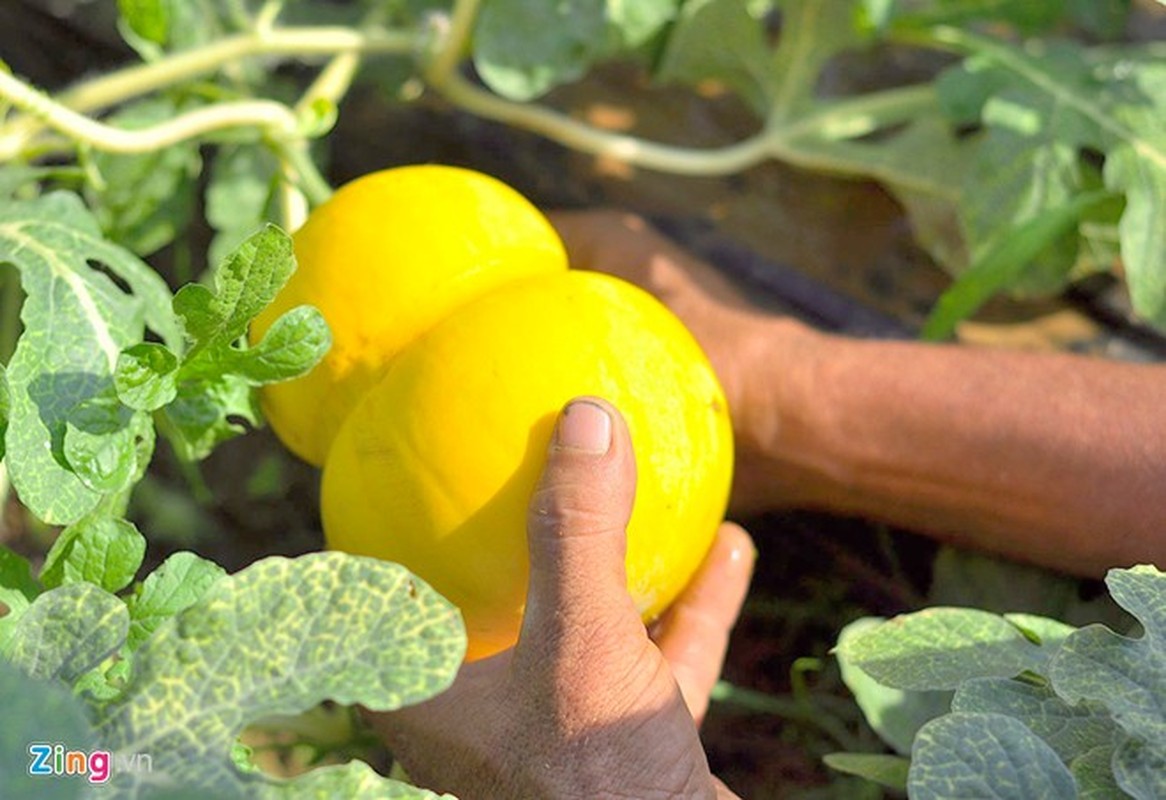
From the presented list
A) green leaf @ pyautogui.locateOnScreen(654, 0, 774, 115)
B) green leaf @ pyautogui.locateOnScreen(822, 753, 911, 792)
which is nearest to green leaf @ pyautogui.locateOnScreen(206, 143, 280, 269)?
green leaf @ pyautogui.locateOnScreen(654, 0, 774, 115)

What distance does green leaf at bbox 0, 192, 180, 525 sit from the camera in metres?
0.87

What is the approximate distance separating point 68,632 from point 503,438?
32cm

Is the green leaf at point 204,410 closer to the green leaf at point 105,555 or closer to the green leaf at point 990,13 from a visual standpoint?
the green leaf at point 105,555

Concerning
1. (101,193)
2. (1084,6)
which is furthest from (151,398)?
(1084,6)

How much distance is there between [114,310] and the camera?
100 centimetres

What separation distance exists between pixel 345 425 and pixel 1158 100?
98 centimetres

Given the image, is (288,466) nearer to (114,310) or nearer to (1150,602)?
(114,310)

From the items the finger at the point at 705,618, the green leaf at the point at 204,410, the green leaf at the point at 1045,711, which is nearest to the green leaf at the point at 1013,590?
the finger at the point at 705,618

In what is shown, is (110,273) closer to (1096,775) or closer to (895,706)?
(895,706)

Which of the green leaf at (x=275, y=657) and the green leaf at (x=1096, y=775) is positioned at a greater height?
the green leaf at (x=275, y=657)

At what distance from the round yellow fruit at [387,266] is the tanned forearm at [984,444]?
379 millimetres

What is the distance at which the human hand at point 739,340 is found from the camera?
1317 mm

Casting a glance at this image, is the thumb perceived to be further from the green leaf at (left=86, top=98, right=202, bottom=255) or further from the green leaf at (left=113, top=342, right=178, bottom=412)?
the green leaf at (left=86, top=98, right=202, bottom=255)

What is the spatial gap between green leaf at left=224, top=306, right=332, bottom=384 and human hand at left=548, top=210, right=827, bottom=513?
58cm
